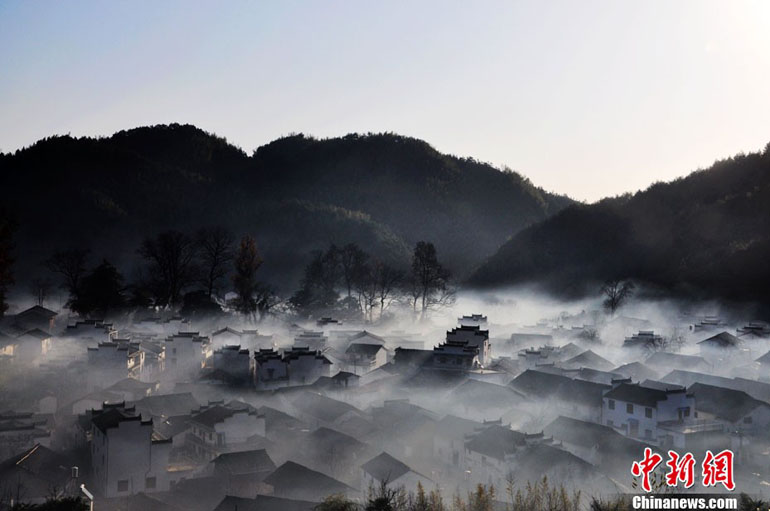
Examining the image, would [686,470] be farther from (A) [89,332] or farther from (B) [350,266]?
(B) [350,266]

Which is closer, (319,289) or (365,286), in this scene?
(319,289)

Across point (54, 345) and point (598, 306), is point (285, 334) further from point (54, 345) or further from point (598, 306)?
point (598, 306)

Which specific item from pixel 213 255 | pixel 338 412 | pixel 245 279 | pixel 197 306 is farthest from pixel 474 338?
pixel 213 255

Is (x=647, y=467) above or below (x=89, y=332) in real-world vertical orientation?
below

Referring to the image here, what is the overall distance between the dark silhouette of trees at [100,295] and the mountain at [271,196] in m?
21.1

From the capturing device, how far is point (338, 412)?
20.7 meters

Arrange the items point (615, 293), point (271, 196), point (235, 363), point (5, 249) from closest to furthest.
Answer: point (5, 249)
point (235, 363)
point (615, 293)
point (271, 196)

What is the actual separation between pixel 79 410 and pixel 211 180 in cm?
6633

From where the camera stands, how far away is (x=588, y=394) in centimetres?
2142

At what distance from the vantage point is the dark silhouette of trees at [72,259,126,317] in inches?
1220

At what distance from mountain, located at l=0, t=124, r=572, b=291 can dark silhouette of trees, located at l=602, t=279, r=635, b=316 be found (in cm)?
1684

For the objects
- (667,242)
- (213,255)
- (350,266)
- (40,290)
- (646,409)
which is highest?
(667,242)

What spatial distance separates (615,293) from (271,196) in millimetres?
49297

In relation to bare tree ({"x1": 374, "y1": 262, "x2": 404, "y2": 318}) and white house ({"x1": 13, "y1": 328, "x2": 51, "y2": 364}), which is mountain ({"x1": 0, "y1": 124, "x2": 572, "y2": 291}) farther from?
white house ({"x1": 13, "y1": 328, "x2": 51, "y2": 364})
